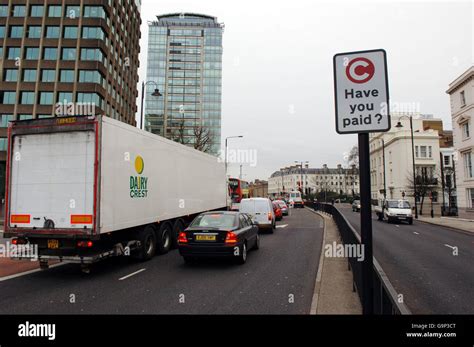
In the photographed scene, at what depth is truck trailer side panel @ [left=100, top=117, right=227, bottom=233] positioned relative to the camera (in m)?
7.06

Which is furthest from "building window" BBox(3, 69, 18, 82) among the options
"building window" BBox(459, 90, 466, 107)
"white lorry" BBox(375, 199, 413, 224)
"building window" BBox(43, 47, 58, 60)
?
"building window" BBox(459, 90, 466, 107)

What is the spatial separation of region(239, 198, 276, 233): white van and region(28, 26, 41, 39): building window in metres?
46.9

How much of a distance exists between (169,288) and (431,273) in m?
6.42

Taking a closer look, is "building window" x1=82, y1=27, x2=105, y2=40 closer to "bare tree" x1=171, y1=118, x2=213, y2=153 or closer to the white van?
"bare tree" x1=171, y1=118, x2=213, y2=153

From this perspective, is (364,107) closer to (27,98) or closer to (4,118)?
(27,98)

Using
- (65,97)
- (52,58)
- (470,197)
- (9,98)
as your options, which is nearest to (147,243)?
(470,197)

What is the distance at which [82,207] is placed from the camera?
684cm

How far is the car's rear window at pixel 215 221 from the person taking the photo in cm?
840

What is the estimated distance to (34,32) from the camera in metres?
45.2

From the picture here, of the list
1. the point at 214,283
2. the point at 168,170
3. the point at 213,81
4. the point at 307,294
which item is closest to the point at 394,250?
the point at 307,294

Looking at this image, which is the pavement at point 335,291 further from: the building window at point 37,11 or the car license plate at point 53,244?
the building window at point 37,11

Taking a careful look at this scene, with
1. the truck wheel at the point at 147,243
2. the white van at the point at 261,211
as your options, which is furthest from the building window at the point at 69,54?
the truck wheel at the point at 147,243

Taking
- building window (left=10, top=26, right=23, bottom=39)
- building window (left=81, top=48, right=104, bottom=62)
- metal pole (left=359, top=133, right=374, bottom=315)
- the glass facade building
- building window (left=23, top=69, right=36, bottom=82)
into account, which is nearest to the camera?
metal pole (left=359, top=133, right=374, bottom=315)
